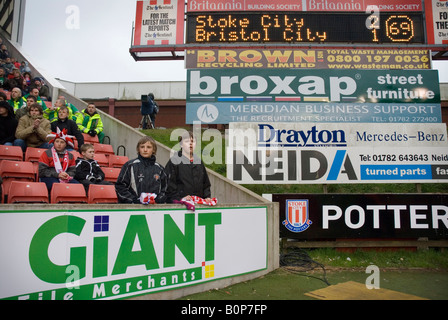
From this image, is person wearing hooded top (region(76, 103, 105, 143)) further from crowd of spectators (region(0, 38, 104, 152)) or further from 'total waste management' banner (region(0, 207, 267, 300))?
'total waste management' banner (region(0, 207, 267, 300))

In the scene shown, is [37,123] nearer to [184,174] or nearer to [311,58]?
[184,174]

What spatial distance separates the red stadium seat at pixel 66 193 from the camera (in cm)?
436

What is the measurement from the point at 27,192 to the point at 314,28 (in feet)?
36.8

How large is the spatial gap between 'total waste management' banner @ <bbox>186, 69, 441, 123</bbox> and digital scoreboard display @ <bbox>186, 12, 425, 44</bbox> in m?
3.39

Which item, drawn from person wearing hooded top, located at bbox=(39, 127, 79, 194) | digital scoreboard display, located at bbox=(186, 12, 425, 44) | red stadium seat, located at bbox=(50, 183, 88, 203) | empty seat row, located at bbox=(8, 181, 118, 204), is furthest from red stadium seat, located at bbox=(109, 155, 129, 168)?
digital scoreboard display, located at bbox=(186, 12, 425, 44)

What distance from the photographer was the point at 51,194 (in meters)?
4.38

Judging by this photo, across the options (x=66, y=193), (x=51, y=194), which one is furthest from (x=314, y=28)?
(x=51, y=194)

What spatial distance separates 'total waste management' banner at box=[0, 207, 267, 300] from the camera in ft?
8.36

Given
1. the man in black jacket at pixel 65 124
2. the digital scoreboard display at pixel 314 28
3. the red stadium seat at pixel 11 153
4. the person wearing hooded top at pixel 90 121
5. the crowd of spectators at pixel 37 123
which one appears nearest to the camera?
the red stadium seat at pixel 11 153

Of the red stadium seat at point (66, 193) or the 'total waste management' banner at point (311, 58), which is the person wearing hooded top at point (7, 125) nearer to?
the red stadium seat at point (66, 193)

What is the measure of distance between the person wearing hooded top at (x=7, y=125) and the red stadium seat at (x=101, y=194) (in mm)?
2527

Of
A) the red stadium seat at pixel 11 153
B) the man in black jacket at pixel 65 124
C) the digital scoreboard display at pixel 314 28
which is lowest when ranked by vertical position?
the red stadium seat at pixel 11 153

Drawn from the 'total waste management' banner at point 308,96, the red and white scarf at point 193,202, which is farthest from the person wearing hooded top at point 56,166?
the 'total waste management' banner at point 308,96

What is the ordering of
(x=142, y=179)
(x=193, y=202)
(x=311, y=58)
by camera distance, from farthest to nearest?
(x=311, y=58), (x=193, y=202), (x=142, y=179)
